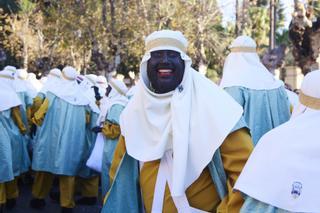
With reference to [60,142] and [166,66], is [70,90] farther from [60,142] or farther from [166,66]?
[166,66]

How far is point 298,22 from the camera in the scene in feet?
36.0

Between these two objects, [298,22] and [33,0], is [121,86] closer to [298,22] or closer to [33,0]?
[298,22]

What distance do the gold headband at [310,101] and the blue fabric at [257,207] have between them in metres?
0.45

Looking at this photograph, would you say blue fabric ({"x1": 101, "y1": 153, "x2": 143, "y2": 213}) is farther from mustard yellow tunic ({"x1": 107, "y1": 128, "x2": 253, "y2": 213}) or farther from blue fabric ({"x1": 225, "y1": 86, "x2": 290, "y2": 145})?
blue fabric ({"x1": 225, "y1": 86, "x2": 290, "y2": 145})

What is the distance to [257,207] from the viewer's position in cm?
217

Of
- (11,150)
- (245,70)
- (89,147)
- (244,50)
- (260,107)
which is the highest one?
(244,50)

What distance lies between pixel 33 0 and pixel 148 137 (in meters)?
27.8

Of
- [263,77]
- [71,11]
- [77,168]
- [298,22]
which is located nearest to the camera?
[263,77]

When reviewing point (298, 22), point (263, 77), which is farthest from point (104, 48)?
point (263, 77)

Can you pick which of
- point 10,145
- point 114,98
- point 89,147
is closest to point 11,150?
point 10,145

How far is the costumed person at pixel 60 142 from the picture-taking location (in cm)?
711

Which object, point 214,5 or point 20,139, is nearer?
point 20,139

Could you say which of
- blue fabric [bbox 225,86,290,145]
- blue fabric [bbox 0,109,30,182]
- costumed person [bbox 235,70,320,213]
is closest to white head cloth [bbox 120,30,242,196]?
costumed person [bbox 235,70,320,213]

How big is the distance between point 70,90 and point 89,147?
0.87m
